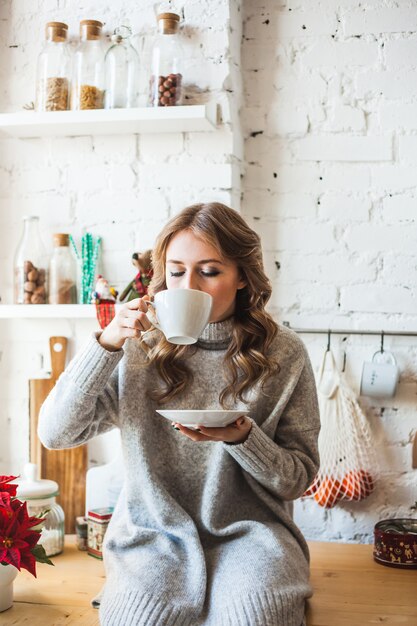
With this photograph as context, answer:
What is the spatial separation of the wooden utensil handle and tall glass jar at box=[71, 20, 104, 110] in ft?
2.12

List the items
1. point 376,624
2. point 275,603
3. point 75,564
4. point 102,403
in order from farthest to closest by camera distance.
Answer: point 75,564 → point 102,403 → point 376,624 → point 275,603

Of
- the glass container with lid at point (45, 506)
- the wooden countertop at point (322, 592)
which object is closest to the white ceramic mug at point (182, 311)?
the wooden countertop at point (322, 592)

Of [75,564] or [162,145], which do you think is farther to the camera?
[162,145]

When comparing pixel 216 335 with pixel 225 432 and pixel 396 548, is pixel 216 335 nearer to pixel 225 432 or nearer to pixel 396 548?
pixel 225 432

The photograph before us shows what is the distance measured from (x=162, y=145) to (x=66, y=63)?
337 millimetres

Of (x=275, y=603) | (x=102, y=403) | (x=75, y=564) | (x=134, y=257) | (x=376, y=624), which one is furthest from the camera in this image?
(x=134, y=257)

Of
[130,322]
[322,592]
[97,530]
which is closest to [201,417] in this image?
[130,322]

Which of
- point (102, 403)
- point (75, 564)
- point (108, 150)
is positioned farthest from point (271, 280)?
point (75, 564)

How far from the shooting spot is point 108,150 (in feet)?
7.39

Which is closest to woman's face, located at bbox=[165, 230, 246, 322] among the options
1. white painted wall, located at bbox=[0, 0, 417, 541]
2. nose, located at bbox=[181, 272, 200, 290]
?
nose, located at bbox=[181, 272, 200, 290]

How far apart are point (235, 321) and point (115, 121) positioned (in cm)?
69

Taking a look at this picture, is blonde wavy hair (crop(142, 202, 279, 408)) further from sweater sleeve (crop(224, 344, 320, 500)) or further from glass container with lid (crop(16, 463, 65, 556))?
glass container with lid (crop(16, 463, 65, 556))

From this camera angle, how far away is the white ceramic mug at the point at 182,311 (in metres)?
1.42

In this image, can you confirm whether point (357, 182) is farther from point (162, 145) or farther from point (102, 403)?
point (102, 403)
